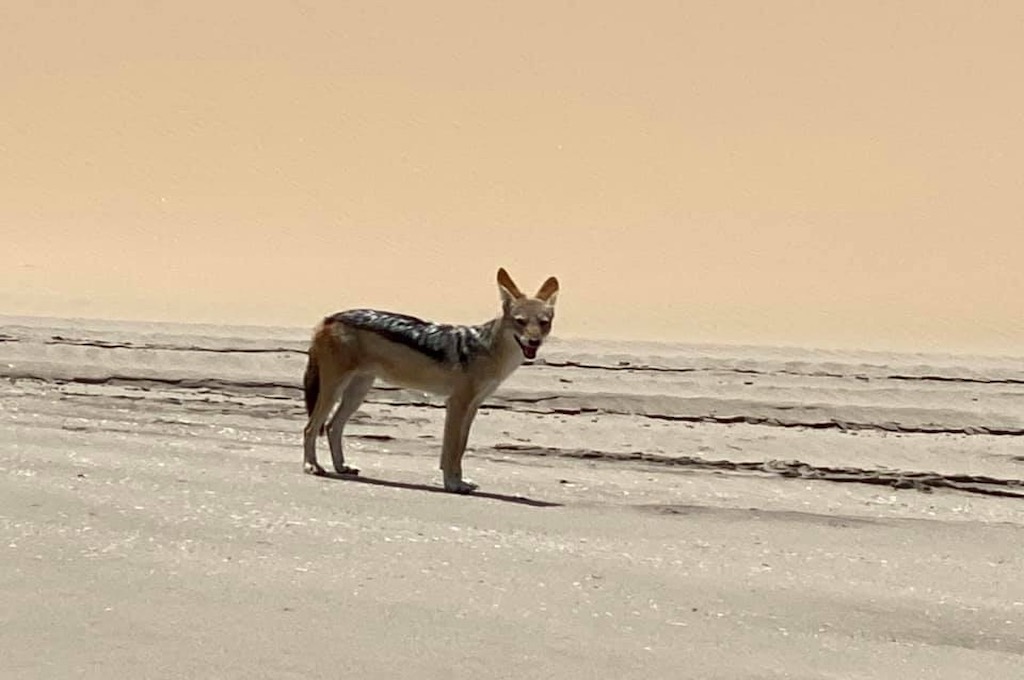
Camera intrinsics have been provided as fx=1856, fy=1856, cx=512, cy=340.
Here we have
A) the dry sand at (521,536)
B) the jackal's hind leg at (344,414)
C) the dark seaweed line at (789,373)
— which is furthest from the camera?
the dark seaweed line at (789,373)

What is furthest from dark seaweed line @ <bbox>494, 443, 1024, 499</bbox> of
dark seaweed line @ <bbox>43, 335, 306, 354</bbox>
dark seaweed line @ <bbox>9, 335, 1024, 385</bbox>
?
dark seaweed line @ <bbox>43, 335, 306, 354</bbox>

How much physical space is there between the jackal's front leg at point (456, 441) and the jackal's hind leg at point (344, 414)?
0.49 m

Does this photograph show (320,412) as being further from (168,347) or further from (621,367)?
(168,347)

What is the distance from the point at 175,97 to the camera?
1499 inches

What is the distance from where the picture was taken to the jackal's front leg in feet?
24.2

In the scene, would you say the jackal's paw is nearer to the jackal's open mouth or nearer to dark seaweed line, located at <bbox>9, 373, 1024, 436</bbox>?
the jackal's open mouth

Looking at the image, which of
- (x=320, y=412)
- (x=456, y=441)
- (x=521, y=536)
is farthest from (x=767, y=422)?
(x=521, y=536)

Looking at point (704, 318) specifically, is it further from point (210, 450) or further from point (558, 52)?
point (558, 52)

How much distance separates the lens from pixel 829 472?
8.30 meters

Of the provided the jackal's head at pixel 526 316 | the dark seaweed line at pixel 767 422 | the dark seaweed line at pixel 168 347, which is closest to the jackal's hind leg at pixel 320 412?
the jackal's head at pixel 526 316

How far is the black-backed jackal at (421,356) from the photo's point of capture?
7.75 metres

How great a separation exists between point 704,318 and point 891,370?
23.8ft

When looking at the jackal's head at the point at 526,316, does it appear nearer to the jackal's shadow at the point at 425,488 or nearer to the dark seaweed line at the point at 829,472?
the jackal's shadow at the point at 425,488

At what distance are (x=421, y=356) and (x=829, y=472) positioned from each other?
6.32 feet
